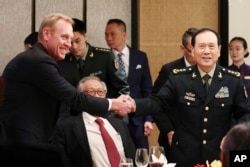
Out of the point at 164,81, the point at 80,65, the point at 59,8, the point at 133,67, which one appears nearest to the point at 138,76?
the point at 133,67

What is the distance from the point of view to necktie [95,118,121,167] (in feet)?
10.1

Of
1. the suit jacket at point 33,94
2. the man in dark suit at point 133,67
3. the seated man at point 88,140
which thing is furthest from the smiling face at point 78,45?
the suit jacket at point 33,94

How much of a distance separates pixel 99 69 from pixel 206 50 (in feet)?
3.62

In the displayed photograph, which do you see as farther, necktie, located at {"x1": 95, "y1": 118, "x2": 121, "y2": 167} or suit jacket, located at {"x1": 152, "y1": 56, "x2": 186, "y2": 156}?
suit jacket, located at {"x1": 152, "y1": 56, "x2": 186, "y2": 156}

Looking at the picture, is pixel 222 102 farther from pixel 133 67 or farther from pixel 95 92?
pixel 133 67

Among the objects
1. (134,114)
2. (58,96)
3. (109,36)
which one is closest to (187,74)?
(134,114)

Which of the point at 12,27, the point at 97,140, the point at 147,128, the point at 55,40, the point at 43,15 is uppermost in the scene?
the point at 43,15

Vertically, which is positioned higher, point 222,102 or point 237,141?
point 237,141

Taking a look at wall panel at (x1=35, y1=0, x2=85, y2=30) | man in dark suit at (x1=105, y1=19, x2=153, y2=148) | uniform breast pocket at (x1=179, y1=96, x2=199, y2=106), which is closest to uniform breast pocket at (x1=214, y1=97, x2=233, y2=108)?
uniform breast pocket at (x1=179, y1=96, x2=199, y2=106)

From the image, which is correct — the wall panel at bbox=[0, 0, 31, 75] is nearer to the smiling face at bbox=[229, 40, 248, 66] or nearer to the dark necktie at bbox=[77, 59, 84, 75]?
the dark necktie at bbox=[77, 59, 84, 75]

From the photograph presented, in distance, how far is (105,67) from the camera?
406 centimetres

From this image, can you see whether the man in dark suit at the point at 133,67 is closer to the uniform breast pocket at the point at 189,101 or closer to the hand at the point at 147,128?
the hand at the point at 147,128

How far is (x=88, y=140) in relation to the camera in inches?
123

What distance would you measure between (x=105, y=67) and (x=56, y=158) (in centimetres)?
318
